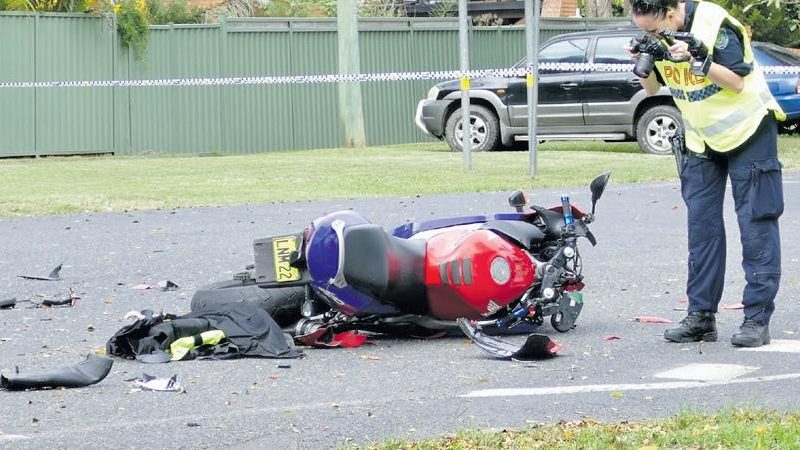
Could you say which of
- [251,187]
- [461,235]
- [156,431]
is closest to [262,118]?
[251,187]

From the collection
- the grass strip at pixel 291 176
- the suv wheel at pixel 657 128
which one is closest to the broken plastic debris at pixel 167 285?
the grass strip at pixel 291 176

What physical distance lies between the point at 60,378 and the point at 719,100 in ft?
10.6

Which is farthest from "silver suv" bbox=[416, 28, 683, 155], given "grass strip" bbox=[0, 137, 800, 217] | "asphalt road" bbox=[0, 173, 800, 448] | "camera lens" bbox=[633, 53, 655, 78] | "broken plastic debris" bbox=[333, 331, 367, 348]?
"broken plastic debris" bbox=[333, 331, 367, 348]

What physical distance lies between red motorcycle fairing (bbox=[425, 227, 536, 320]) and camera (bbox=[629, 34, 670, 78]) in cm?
102

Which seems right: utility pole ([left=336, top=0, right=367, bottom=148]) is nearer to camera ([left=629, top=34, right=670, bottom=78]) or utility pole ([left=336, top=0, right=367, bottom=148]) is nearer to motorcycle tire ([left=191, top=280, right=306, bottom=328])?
motorcycle tire ([left=191, top=280, right=306, bottom=328])

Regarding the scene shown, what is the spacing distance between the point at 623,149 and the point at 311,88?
6.11 metres

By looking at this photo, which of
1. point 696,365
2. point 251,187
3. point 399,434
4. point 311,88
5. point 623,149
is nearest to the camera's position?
point 399,434

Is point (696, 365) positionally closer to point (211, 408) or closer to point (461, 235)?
point (461, 235)

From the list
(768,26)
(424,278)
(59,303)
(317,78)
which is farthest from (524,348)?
(768,26)

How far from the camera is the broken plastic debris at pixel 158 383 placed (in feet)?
21.2

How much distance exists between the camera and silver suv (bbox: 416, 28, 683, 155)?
21.3 meters

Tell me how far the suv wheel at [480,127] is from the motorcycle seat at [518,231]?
1451 cm

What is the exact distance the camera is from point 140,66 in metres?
24.7

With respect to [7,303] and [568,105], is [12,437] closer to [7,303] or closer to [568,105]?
[7,303]
